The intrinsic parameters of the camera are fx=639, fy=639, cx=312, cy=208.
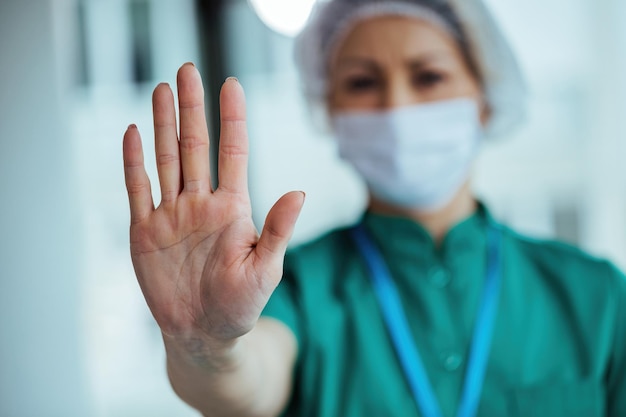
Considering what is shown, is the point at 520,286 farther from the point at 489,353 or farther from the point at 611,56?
the point at 611,56

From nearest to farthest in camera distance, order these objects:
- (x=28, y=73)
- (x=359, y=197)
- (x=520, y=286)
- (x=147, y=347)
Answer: (x=520, y=286) → (x=28, y=73) → (x=147, y=347) → (x=359, y=197)

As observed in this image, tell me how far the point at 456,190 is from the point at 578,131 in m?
2.04

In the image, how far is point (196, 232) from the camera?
822 mm

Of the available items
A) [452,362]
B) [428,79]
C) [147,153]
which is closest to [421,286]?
[452,362]

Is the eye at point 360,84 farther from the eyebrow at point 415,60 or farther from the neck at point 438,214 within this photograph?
the neck at point 438,214

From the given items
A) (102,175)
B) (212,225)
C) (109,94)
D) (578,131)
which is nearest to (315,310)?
(212,225)

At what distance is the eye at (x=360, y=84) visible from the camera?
134cm

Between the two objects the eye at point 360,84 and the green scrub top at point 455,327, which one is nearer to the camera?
the green scrub top at point 455,327

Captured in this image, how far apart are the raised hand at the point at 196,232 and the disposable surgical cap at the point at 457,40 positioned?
696mm

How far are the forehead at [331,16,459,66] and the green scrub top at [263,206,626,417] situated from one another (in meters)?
0.34

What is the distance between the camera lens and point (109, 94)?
3498 mm

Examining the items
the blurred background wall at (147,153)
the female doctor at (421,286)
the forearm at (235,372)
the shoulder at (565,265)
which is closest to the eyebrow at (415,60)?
the female doctor at (421,286)

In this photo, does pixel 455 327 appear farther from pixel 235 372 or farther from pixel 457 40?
pixel 457 40

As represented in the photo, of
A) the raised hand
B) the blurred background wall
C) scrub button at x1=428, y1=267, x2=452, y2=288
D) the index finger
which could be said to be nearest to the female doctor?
scrub button at x1=428, y1=267, x2=452, y2=288
